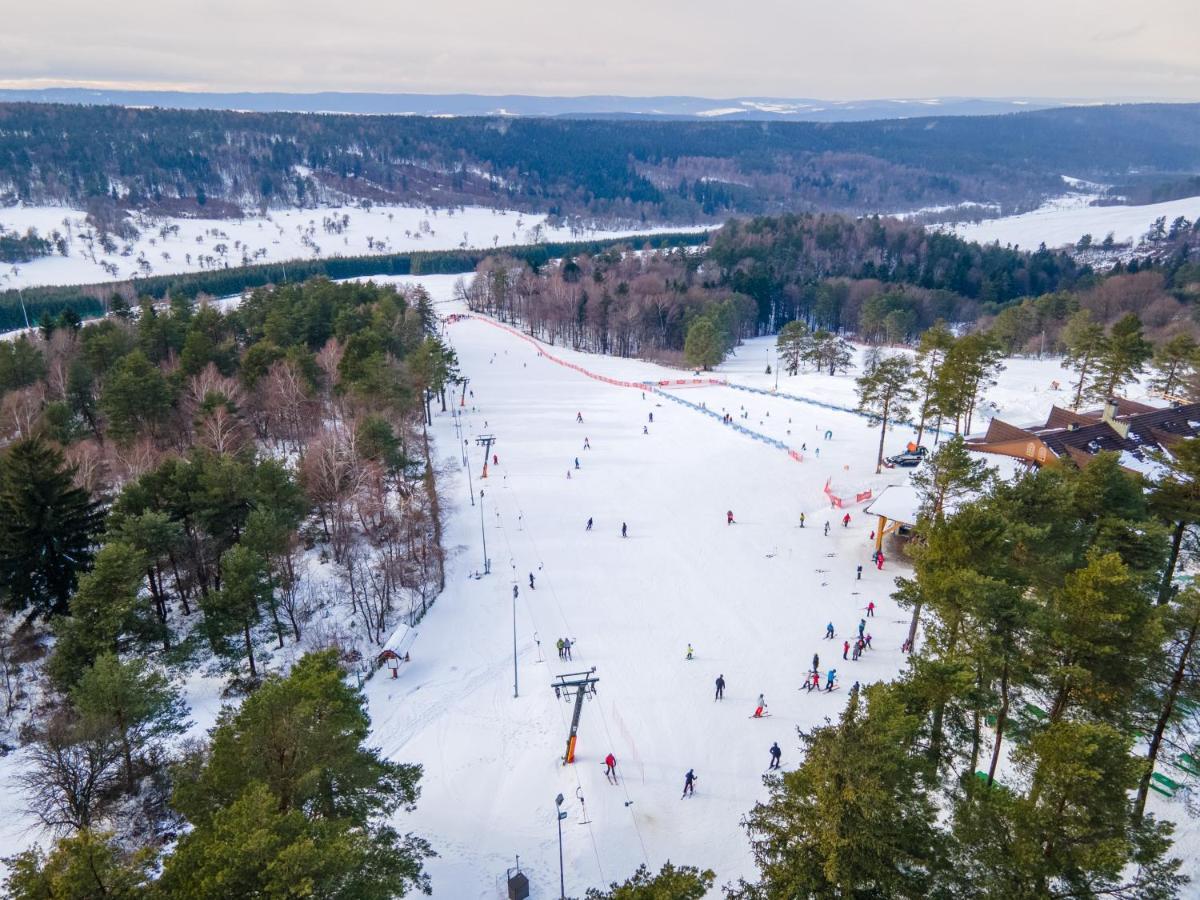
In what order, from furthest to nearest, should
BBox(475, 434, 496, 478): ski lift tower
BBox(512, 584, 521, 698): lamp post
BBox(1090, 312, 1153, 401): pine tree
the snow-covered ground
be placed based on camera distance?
the snow-covered ground < BBox(475, 434, 496, 478): ski lift tower < BBox(1090, 312, 1153, 401): pine tree < BBox(512, 584, 521, 698): lamp post

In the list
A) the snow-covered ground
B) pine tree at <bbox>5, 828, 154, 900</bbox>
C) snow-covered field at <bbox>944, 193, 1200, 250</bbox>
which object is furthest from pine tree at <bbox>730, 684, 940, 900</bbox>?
snow-covered field at <bbox>944, 193, 1200, 250</bbox>

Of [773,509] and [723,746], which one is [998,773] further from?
[773,509]

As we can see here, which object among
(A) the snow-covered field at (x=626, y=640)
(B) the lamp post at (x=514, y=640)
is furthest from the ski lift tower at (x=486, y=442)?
(B) the lamp post at (x=514, y=640)

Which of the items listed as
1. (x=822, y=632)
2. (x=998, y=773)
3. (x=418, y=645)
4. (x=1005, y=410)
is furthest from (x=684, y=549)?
(x=1005, y=410)

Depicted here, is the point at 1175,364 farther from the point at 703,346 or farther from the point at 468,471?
the point at 468,471

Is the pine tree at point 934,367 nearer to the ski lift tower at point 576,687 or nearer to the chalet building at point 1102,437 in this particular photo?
the chalet building at point 1102,437

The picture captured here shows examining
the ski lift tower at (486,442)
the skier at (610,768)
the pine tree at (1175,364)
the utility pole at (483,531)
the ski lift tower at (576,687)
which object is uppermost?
the pine tree at (1175,364)

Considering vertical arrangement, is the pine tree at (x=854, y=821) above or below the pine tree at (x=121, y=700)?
above

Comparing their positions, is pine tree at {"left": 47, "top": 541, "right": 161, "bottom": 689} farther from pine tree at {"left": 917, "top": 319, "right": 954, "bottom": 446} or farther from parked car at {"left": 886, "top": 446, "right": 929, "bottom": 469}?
pine tree at {"left": 917, "top": 319, "right": 954, "bottom": 446}
